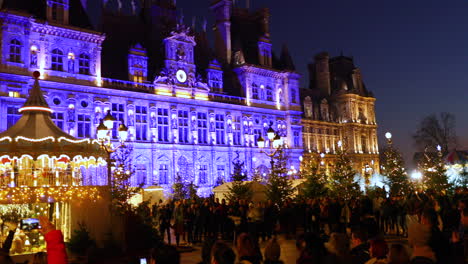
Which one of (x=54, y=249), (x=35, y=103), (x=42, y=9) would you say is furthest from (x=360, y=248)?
(x=42, y=9)

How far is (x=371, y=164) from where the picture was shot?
57500mm

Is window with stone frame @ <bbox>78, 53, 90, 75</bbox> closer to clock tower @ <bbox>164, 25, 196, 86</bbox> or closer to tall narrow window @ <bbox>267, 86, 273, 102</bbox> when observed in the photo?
clock tower @ <bbox>164, 25, 196, 86</bbox>

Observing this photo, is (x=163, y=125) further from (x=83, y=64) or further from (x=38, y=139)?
(x=38, y=139)

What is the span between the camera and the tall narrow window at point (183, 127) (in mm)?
38250

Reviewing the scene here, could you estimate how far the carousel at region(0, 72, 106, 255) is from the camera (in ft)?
46.3

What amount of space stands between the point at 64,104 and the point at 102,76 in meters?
4.75

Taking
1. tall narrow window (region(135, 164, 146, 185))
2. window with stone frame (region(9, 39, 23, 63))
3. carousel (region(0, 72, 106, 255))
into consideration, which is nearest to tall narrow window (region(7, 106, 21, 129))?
window with stone frame (region(9, 39, 23, 63))

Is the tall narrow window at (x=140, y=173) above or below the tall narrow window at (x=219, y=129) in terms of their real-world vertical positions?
below

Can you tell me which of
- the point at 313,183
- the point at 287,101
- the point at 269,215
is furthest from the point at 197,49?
the point at 269,215

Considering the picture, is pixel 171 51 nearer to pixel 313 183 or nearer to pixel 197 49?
pixel 197 49

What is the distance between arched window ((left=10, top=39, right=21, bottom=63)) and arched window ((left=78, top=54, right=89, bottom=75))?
4.20 metres

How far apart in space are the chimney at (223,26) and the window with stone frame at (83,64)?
1667 centimetres

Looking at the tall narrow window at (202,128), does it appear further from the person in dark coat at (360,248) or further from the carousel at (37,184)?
the person in dark coat at (360,248)

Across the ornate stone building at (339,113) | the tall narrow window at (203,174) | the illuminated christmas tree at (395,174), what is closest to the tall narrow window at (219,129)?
the tall narrow window at (203,174)
